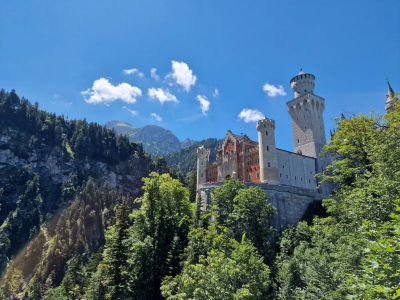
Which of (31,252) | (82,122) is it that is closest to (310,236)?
(31,252)

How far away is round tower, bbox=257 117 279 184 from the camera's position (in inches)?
1991

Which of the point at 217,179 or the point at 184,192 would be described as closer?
the point at 184,192

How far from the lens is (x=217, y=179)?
61562 mm

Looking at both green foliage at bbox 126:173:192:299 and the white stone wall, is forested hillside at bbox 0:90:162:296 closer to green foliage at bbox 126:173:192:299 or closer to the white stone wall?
green foliage at bbox 126:173:192:299

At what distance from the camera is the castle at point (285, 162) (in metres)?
44.5

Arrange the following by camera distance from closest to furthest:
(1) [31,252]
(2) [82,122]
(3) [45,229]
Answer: (1) [31,252]
(3) [45,229]
(2) [82,122]

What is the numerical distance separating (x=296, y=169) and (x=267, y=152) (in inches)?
363

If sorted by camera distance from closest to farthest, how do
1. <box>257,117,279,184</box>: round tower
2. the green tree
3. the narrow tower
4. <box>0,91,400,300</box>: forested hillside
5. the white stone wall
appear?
<box>0,91,400,300</box>: forested hillside → the green tree → <box>257,117,279,184</box>: round tower → the white stone wall → the narrow tower

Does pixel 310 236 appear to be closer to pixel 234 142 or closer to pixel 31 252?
pixel 234 142

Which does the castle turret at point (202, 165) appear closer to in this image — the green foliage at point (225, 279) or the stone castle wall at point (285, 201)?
the stone castle wall at point (285, 201)

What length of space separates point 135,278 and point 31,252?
97.7 metres

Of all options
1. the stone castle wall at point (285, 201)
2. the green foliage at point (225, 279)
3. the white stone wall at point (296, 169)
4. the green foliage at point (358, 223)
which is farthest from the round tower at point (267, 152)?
the green foliage at point (225, 279)

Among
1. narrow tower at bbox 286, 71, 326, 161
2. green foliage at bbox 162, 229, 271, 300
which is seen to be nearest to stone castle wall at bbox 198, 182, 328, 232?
green foliage at bbox 162, 229, 271, 300

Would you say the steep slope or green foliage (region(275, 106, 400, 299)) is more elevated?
the steep slope
